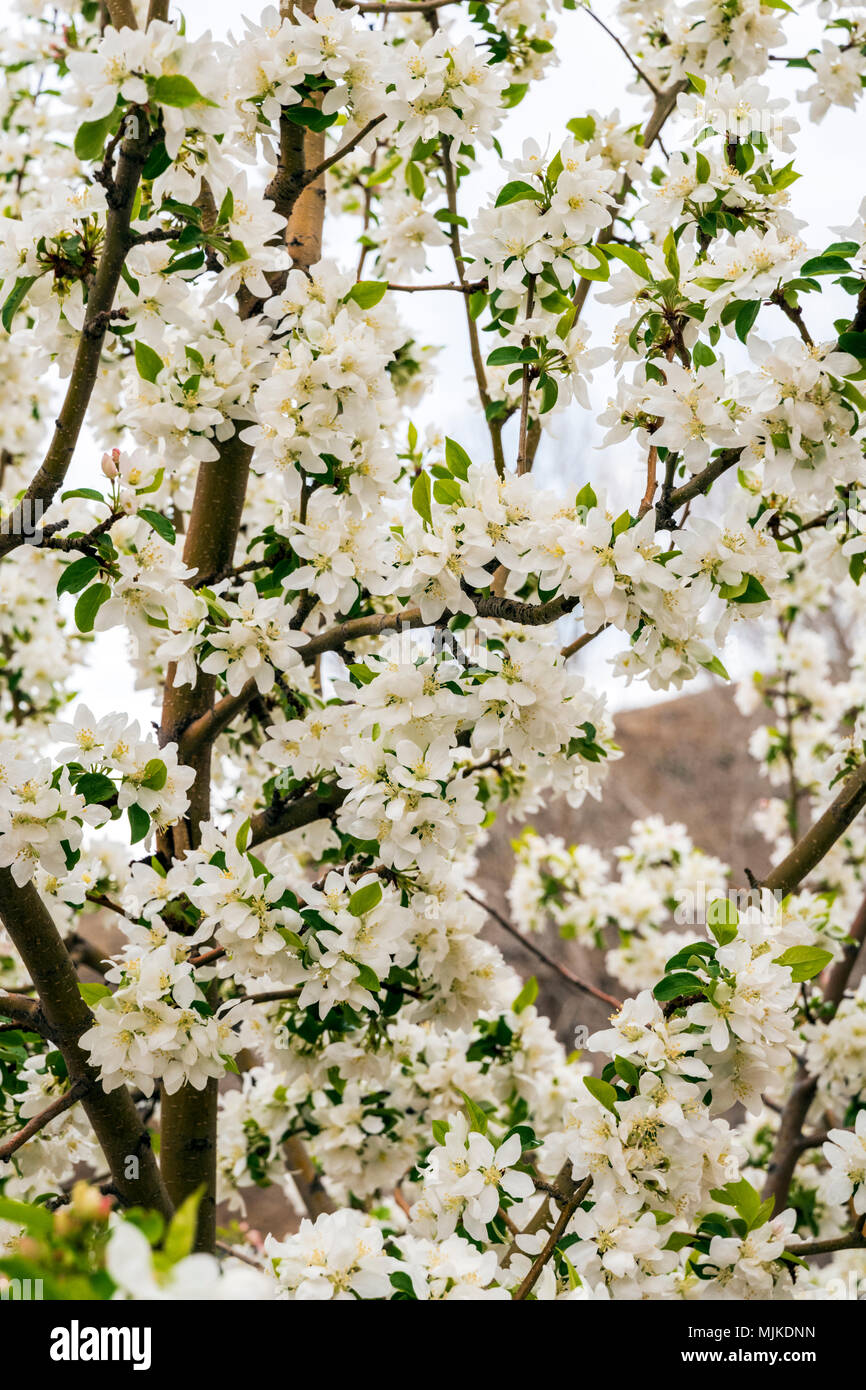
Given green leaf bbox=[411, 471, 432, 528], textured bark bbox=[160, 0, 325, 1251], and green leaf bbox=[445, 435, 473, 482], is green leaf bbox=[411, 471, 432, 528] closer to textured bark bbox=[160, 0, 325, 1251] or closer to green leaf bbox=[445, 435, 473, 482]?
green leaf bbox=[445, 435, 473, 482]

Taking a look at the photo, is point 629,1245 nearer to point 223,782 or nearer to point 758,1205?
point 758,1205

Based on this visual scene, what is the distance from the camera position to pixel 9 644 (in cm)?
318

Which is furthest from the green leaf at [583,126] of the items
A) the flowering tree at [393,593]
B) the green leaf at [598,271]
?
the green leaf at [598,271]

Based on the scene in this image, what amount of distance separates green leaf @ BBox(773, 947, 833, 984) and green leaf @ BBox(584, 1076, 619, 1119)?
0.85ft

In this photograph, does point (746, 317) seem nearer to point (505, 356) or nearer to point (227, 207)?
point (505, 356)

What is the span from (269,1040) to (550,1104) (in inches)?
31.7

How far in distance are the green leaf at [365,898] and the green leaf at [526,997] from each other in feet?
2.45

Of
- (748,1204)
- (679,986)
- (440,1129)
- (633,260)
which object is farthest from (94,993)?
(633,260)

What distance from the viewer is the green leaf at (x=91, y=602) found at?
4.95 ft

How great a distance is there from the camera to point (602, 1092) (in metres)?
1.31

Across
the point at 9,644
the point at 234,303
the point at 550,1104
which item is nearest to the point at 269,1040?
the point at 550,1104

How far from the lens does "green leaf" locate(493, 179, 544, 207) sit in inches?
56.0

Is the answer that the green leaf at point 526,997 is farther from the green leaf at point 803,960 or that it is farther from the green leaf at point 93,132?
the green leaf at point 93,132

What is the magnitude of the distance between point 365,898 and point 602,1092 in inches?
14.8
